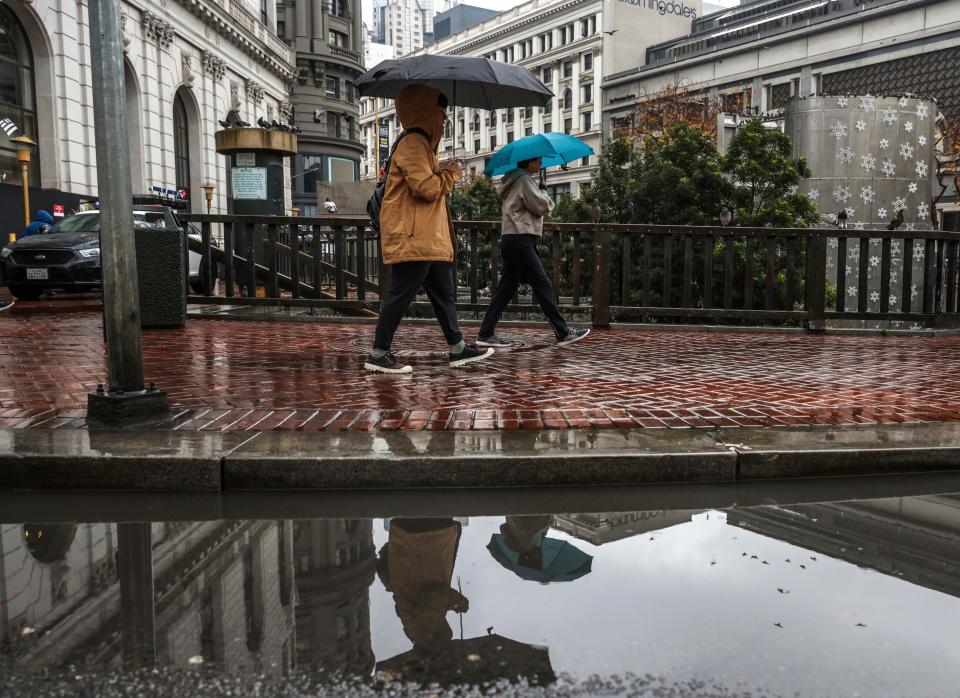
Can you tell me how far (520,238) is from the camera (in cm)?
835

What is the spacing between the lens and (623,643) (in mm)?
2348

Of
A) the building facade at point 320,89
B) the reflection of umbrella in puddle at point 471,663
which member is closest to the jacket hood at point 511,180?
the reflection of umbrella in puddle at point 471,663

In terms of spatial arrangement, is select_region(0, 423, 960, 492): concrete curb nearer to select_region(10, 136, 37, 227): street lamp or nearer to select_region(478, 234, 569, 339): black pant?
select_region(478, 234, 569, 339): black pant

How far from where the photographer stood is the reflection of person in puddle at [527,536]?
9.89ft

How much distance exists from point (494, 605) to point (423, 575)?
342mm

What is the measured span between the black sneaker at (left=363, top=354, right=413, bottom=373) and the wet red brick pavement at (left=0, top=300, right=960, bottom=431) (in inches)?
4.8

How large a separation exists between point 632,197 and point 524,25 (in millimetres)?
81328

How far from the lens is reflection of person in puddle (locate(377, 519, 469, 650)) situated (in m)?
2.46

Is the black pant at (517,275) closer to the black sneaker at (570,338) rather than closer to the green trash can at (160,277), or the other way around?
the black sneaker at (570,338)

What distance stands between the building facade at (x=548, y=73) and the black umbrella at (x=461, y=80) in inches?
2552

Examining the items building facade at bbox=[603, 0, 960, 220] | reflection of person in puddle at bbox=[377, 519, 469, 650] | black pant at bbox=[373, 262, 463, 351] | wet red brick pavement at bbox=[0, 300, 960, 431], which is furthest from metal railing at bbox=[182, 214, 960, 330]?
building facade at bbox=[603, 0, 960, 220]

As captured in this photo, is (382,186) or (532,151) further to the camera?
(532,151)

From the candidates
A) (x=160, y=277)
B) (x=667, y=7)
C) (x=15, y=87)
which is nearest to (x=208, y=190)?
(x=15, y=87)

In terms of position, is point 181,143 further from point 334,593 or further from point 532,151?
point 334,593
